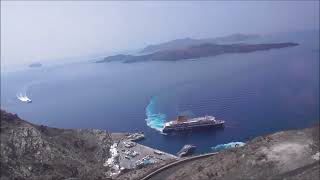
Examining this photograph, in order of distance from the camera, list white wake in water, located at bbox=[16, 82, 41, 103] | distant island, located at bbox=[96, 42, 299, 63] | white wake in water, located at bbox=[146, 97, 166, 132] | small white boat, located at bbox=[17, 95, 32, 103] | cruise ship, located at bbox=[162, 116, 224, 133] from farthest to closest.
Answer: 1. distant island, located at bbox=[96, 42, 299, 63]
2. white wake in water, located at bbox=[16, 82, 41, 103]
3. small white boat, located at bbox=[17, 95, 32, 103]
4. white wake in water, located at bbox=[146, 97, 166, 132]
5. cruise ship, located at bbox=[162, 116, 224, 133]

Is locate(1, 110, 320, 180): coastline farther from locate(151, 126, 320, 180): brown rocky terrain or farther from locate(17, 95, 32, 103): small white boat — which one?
locate(17, 95, 32, 103): small white boat

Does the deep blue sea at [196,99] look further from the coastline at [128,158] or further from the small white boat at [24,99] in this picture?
the coastline at [128,158]

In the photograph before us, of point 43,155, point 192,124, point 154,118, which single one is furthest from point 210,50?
point 43,155

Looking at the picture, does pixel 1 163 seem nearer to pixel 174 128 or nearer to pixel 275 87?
pixel 174 128

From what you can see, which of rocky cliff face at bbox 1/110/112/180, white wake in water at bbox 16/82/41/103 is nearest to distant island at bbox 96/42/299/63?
white wake in water at bbox 16/82/41/103

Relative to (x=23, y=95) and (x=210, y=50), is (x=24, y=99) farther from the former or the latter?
(x=210, y=50)

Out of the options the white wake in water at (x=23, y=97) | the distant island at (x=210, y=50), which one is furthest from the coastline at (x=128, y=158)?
the distant island at (x=210, y=50)

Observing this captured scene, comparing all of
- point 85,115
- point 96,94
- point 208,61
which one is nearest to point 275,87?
point 85,115
